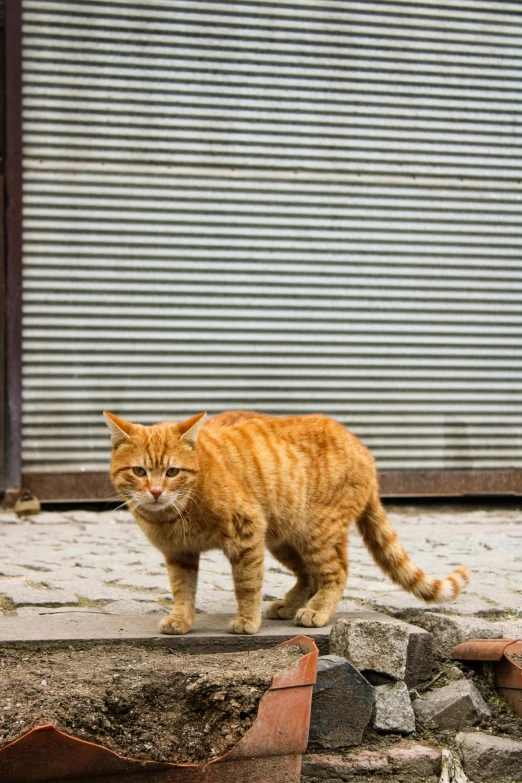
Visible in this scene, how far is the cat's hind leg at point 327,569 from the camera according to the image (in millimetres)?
3926

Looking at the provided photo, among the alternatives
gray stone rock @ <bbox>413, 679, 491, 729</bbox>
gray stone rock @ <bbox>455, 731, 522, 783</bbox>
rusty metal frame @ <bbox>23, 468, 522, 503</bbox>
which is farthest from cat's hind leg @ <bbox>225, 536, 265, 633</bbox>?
rusty metal frame @ <bbox>23, 468, 522, 503</bbox>

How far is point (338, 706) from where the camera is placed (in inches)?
127

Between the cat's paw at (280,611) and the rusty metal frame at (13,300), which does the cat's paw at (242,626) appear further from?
Result: the rusty metal frame at (13,300)

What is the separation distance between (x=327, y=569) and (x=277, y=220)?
15.2 feet

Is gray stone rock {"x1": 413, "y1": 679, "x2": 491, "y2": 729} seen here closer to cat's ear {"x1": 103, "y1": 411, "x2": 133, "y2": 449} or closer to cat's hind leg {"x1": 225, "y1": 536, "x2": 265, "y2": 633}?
cat's hind leg {"x1": 225, "y1": 536, "x2": 265, "y2": 633}

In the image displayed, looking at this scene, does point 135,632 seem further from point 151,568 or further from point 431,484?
point 431,484

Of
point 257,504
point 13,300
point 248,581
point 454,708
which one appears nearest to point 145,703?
point 248,581

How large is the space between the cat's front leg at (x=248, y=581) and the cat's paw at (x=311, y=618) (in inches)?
9.4

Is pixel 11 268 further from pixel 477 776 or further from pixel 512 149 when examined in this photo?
pixel 477 776

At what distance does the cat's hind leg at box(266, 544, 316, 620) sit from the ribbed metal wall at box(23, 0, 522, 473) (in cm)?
367

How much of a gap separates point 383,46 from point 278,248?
77.5 inches

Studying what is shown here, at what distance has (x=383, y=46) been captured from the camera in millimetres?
8133

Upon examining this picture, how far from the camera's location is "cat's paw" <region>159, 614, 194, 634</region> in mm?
3512

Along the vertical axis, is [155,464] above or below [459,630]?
above
